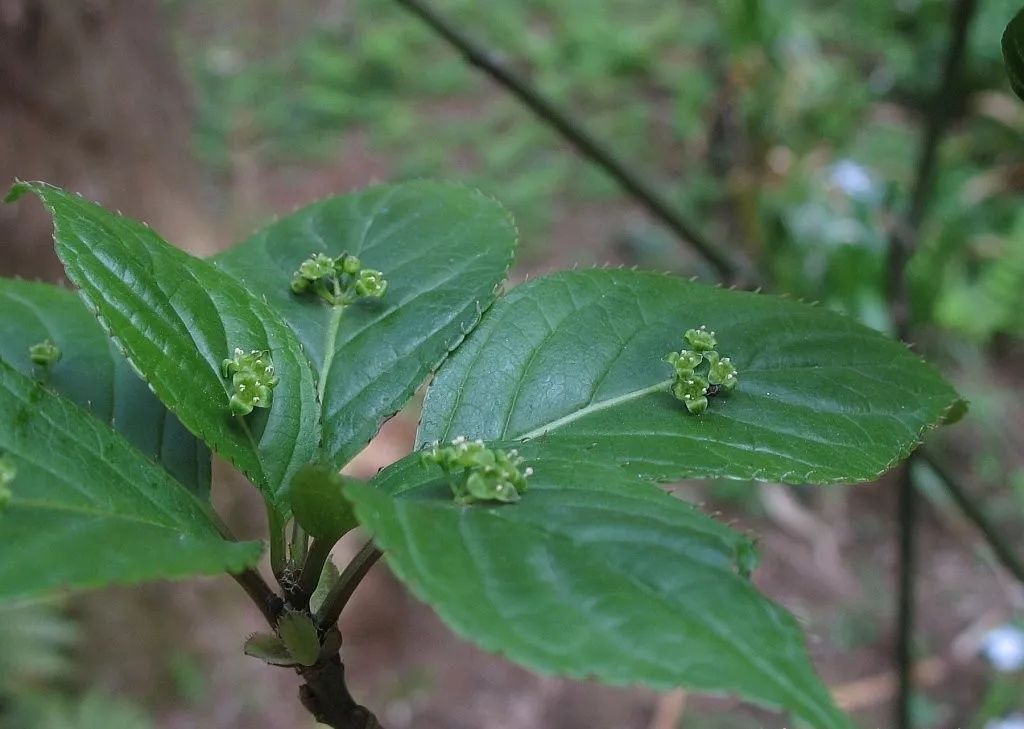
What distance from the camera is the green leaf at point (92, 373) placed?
910 millimetres

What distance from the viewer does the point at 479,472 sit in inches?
28.0

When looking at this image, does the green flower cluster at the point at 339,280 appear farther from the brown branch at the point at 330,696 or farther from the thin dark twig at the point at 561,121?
the thin dark twig at the point at 561,121

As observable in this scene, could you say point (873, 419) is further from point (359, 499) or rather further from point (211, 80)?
point (211, 80)

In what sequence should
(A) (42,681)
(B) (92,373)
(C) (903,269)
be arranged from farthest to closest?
1. (A) (42,681)
2. (C) (903,269)
3. (B) (92,373)

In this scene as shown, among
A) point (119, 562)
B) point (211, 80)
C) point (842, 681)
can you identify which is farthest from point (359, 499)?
point (211, 80)

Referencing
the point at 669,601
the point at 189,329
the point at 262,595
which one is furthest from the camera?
the point at 189,329

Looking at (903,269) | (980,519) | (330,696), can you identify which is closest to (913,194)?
(903,269)

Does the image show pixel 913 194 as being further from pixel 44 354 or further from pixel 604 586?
pixel 44 354

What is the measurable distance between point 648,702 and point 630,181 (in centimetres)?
224

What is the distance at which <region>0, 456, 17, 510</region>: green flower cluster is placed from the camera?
2.02ft

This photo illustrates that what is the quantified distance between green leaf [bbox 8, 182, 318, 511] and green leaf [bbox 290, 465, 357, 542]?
92 mm

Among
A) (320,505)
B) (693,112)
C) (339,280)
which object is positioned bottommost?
(320,505)

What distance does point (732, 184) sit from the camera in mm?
3586

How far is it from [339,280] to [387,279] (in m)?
0.06
